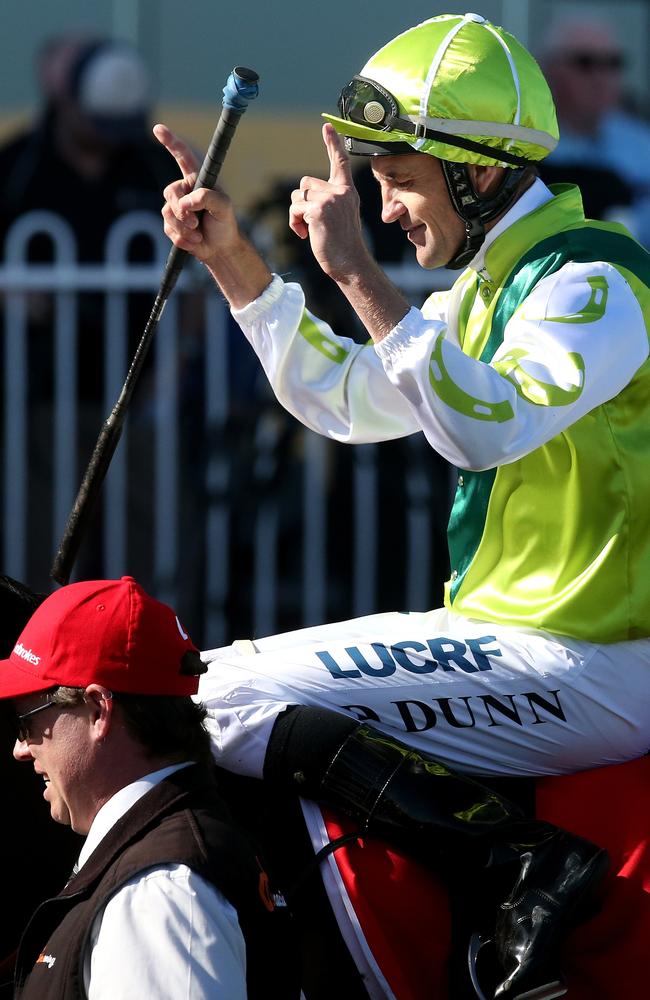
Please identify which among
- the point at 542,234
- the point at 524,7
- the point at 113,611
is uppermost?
the point at 524,7

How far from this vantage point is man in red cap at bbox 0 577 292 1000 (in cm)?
191

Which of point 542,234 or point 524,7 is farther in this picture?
point 524,7

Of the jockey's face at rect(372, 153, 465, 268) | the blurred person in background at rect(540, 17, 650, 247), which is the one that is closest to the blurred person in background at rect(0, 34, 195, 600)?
the blurred person in background at rect(540, 17, 650, 247)

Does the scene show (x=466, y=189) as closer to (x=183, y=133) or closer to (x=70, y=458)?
(x=70, y=458)

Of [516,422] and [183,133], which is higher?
[183,133]

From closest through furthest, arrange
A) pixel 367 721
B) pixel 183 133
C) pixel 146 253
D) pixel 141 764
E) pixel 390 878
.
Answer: pixel 141 764, pixel 390 878, pixel 367 721, pixel 146 253, pixel 183 133

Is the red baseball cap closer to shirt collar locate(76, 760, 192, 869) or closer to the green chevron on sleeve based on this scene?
shirt collar locate(76, 760, 192, 869)

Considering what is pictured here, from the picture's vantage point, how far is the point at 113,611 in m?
2.16

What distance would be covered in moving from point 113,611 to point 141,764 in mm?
215

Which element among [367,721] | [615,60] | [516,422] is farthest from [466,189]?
[615,60]

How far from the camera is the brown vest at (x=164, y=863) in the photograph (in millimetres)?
1973

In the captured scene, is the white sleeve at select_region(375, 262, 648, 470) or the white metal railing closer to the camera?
the white sleeve at select_region(375, 262, 648, 470)

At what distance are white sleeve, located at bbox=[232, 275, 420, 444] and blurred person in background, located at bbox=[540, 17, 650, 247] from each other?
349cm

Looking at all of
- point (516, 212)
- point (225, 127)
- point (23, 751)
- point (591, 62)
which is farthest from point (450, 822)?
point (591, 62)
